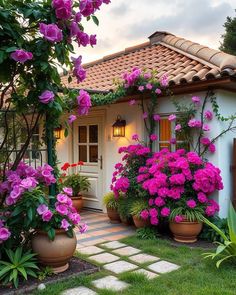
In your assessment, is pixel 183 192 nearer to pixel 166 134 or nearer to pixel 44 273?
pixel 166 134

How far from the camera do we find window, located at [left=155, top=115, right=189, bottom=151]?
593cm

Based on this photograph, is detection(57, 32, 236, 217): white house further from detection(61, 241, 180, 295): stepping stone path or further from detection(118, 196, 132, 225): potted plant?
detection(61, 241, 180, 295): stepping stone path

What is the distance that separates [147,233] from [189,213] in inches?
31.7

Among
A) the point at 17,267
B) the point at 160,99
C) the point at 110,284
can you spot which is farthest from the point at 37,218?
the point at 160,99

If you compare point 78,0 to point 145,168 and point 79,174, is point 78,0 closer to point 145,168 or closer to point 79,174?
point 145,168

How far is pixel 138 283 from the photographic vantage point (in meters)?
3.49

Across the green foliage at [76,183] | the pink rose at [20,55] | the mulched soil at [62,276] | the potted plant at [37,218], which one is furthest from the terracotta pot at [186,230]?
the pink rose at [20,55]

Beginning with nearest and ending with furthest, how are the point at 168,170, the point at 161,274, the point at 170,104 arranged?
1. the point at 161,274
2. the point at 168,170
3. the point at 170,104

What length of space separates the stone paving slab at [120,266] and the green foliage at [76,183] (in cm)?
339

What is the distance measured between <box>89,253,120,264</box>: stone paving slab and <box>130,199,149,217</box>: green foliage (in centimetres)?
112

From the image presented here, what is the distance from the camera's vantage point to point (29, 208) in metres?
3.37

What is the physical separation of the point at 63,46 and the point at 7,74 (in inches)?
25.9

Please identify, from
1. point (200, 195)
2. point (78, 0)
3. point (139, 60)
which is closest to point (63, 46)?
point (78, 0)

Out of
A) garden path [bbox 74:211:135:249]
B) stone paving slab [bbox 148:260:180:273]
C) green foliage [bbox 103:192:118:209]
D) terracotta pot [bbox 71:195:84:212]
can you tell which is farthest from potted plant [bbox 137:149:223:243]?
terracotta pot [bbox 71:195:84:212]
